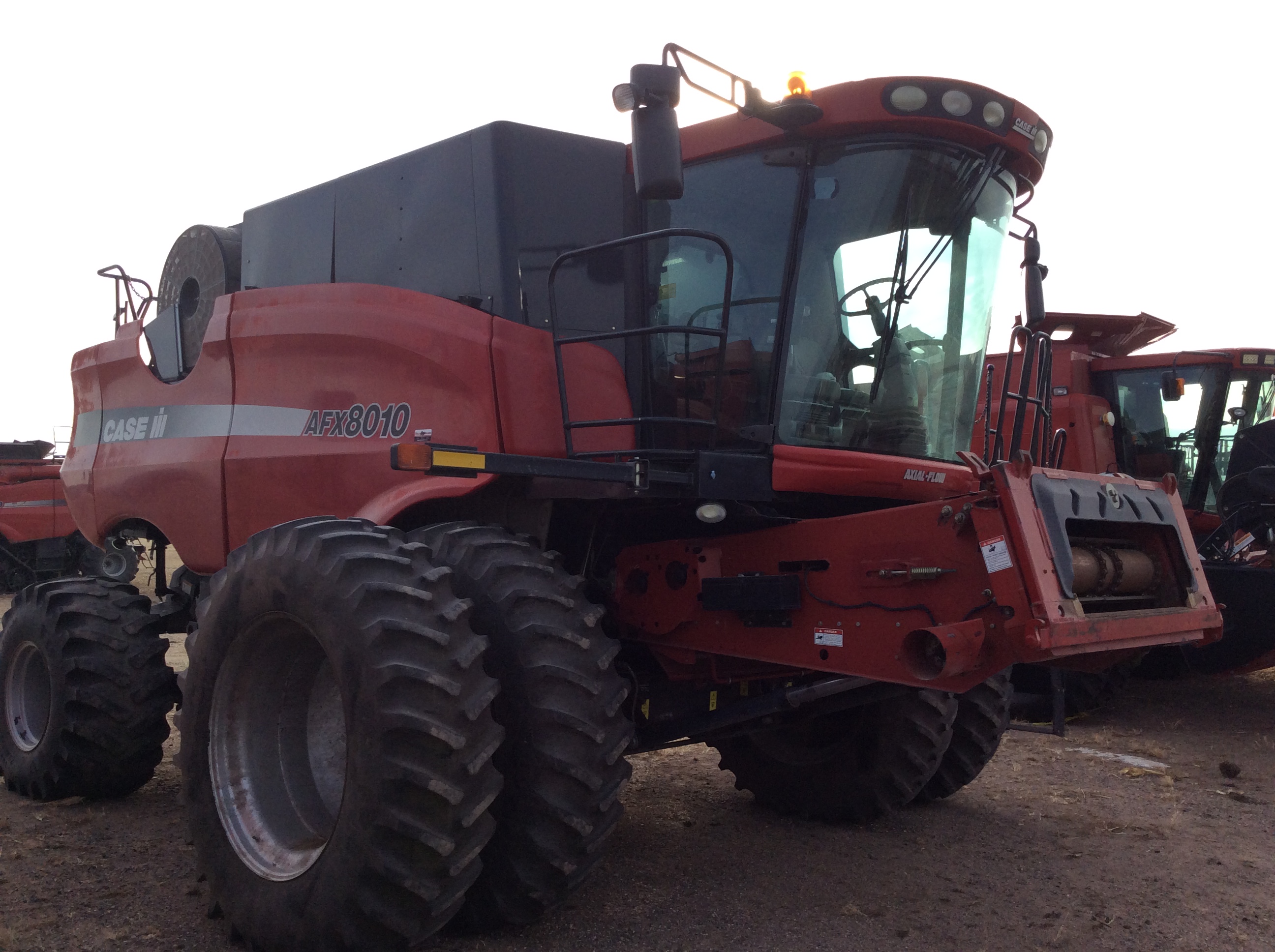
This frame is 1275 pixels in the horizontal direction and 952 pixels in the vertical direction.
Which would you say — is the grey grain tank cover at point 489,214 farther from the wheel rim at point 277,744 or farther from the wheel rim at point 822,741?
the wheel rim at point 822,741

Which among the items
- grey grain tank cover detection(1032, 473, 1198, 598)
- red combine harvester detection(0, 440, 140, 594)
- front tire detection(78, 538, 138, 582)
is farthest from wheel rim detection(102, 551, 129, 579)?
red combine harvester detection(0, 440, 140, 594)

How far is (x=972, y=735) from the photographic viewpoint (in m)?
5.24

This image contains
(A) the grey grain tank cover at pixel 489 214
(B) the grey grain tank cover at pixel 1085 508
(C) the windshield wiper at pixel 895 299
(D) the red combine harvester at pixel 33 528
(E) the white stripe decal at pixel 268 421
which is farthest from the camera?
(D) the red combine harvester at pixel 33 528

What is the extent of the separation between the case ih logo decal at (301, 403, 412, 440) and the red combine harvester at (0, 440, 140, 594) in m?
14.6

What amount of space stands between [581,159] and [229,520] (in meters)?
2.20

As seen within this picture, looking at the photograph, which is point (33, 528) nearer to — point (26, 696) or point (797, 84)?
point (26, 696)

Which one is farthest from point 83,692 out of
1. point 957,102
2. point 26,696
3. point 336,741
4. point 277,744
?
point 957,102

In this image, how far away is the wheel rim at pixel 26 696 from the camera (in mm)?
5453

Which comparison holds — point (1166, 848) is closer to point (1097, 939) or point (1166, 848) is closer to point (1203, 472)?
point (1097, 939)

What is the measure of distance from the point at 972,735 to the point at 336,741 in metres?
3.02

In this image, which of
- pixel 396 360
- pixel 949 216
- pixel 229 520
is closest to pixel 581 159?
pixel 396 360

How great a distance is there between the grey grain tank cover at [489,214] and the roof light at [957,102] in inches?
51.4

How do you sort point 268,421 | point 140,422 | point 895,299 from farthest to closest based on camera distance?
point 140,422 → point 268,421 → point 895,299

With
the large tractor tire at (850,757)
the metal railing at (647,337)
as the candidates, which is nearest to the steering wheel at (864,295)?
the metal railing at (647,337)
